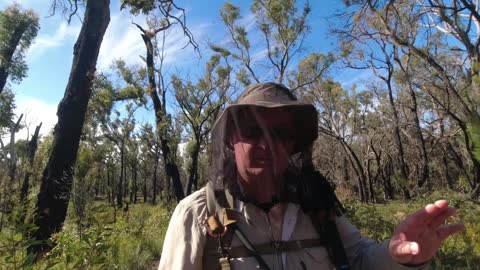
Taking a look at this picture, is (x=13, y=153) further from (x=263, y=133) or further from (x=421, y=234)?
(x=421, y=234)

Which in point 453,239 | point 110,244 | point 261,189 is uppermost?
point 261,189

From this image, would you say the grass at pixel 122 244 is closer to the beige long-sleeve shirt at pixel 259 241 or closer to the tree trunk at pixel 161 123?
the beige long-sleeve shirt at pixel 259 241

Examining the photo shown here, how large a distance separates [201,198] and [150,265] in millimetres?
5643

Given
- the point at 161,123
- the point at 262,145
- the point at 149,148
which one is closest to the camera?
the point at 262,145

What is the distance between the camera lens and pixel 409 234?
3.86 feet

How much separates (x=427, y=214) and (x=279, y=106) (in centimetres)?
62

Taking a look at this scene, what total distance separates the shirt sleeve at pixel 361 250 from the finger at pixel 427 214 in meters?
0.18

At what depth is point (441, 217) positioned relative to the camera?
113 centimetres

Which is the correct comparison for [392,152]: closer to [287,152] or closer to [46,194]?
[46,194]

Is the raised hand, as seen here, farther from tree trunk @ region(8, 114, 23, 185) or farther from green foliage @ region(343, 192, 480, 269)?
tree trunk @ region(8, 114, 23, 185)

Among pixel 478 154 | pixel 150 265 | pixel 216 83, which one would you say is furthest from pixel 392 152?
pixel 478 154

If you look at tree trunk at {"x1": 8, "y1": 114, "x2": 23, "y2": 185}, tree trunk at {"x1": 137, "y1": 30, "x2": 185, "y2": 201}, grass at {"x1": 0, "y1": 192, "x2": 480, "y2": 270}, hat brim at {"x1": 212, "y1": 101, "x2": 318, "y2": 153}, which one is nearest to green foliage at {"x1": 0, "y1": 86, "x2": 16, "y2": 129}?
tree trunk at {"x1": 8, "y1": 114, "x2": 23, "y2": 185}

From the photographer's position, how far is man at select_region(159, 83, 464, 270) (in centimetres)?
120

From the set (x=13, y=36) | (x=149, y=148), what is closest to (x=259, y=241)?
(x=13, y=36)
